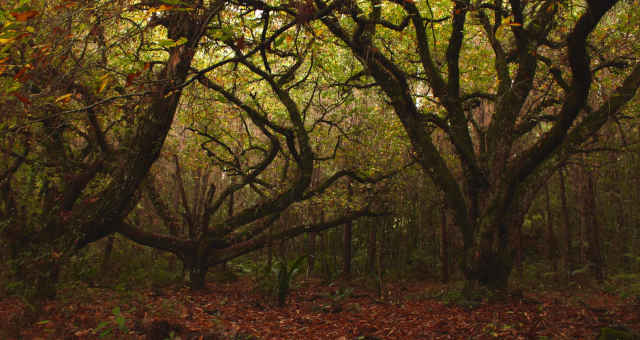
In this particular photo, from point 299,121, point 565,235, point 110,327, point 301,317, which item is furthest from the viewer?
point 565,235

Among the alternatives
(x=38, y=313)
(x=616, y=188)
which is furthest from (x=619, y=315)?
(x=616, y=188)

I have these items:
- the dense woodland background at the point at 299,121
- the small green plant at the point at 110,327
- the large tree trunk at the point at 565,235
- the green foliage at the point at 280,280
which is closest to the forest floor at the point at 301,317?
the small green plant at the point at 110,327

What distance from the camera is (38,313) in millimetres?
4742

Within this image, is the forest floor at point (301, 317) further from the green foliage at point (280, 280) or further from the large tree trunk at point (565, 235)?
the large tree trunk at point (565, 235)

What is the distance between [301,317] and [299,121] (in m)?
3.65

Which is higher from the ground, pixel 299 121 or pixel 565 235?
pixel 299 121

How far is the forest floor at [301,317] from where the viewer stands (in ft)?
15.1

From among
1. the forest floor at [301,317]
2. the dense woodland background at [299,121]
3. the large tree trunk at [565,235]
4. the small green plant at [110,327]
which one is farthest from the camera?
the large tree trunk at [565,235]

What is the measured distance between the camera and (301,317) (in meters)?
7.19

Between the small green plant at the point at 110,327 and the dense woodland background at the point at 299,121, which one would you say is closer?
the dense woodland background at the point at 299,121

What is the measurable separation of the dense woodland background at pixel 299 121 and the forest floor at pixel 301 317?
38 cm

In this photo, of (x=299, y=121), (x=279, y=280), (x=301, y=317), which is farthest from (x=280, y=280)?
(x=299, y=121)

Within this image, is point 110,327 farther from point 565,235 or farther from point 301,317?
point 565,235

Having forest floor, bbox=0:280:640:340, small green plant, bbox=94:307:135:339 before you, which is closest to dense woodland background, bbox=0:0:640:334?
forest floor, bbox=0:280:640:340
